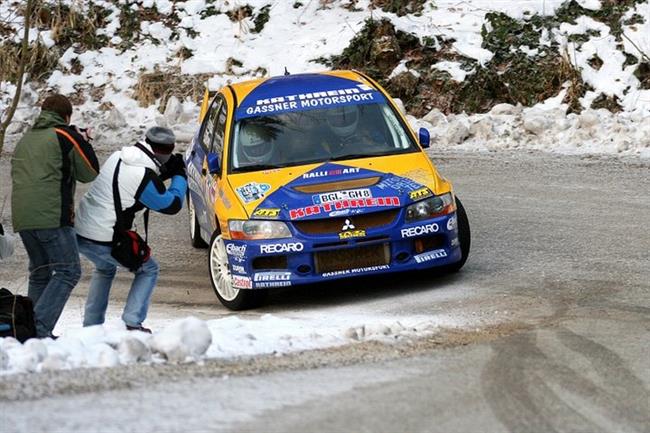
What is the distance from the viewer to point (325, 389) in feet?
21.9

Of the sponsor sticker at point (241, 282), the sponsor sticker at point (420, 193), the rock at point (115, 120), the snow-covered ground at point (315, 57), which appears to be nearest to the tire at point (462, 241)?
the sponsor sticker at point (420, 193)

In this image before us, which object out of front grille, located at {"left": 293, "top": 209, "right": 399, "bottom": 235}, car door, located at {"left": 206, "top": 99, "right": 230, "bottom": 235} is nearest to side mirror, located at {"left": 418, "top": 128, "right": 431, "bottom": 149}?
front grille, located at {"left": 293, "top": 209, "right": 399, "bottom": 235}

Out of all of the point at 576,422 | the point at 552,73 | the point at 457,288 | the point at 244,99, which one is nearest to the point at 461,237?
the point at 457,288

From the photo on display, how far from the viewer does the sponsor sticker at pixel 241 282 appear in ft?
32.3

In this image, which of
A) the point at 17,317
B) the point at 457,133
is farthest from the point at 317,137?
the point at 457,133

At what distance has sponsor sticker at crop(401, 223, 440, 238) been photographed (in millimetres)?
9844

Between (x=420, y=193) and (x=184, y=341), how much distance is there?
11.3 feet

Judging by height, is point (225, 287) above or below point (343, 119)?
below

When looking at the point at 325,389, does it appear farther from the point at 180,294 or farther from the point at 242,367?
the point at 180,294

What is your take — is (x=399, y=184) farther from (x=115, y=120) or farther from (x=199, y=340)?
(x=115, y=120)

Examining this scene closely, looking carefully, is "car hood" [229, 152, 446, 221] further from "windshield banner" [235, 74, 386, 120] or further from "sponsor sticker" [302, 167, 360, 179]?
"windshield banner" [235, 74, 386, 120]

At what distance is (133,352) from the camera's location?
6996mm

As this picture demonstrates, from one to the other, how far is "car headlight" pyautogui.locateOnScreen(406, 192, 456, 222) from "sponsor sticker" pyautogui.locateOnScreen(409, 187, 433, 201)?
0.13 feet

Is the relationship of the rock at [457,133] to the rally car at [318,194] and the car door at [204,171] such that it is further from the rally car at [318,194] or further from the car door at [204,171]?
the rally car at [318,194]
